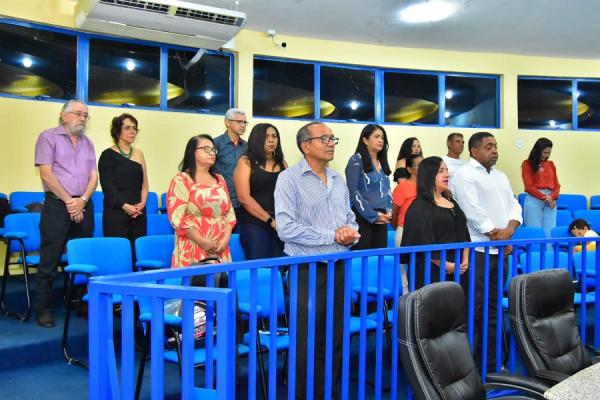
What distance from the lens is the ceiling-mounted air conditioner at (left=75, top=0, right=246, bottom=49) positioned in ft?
17.2

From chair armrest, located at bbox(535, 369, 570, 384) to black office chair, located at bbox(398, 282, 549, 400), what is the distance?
0.15 feet

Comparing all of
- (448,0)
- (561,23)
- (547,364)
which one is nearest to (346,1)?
(448,0)

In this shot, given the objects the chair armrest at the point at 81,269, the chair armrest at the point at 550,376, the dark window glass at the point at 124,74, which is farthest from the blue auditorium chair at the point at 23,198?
the chair armrest at the point at 550,376

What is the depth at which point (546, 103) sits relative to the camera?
8352 millimetres

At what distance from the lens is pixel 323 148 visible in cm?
298

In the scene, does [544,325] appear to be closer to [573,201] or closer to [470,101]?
[573,201]

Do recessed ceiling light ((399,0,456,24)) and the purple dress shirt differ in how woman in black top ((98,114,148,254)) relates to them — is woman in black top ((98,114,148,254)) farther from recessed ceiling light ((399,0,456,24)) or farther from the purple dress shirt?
recessed ceiling light ((399,0,456,24))

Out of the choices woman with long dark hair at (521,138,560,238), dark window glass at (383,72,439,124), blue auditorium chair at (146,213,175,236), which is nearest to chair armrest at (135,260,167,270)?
blue auditorium chair at (146,213,175,236)

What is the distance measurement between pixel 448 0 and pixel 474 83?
265cm

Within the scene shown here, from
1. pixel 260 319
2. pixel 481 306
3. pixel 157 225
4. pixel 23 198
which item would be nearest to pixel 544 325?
pixel 481 306

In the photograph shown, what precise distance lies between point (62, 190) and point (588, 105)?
7.47 m

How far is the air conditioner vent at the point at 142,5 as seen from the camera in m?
5.16

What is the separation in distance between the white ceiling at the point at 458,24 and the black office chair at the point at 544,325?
13.2ft

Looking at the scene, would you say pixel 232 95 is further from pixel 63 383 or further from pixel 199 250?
Answer: pixel 63 383
